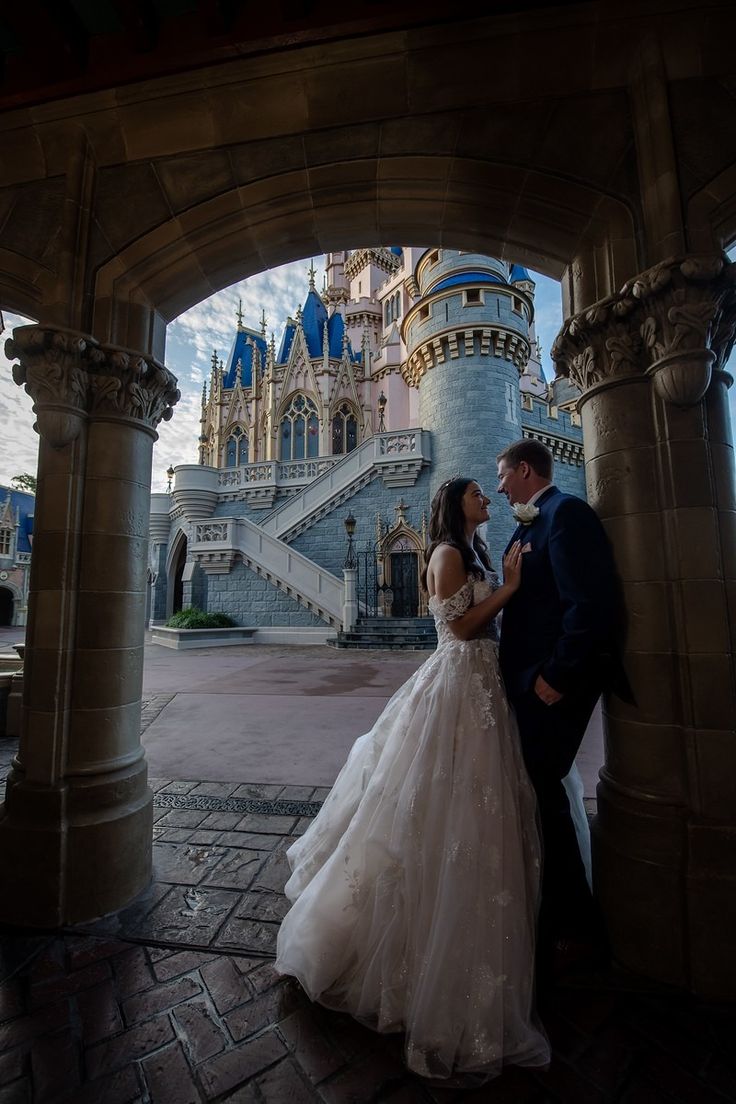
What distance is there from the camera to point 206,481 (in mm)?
20344

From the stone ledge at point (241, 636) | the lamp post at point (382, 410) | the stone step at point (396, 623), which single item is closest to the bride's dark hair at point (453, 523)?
the stone step at point (396, 623)

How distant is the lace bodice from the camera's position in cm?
203

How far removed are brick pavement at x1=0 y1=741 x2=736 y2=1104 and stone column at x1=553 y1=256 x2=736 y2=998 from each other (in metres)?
0.25

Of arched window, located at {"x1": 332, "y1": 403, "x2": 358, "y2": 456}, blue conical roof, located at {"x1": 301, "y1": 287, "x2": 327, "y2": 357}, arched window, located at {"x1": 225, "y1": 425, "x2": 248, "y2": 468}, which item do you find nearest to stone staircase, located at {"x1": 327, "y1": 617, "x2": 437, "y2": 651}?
arched window, located at {"x1": 332, "y1": 403, "x2": 358, "y2": 456}

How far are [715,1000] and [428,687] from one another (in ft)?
4.70

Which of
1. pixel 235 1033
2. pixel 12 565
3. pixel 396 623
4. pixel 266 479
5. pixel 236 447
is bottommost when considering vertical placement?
pixel 235 1033

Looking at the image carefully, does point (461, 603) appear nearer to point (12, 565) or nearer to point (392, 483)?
point (392, 483)

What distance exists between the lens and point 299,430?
26.2m

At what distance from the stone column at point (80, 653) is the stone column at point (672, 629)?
2186 mm

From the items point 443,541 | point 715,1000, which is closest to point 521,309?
point 443,541

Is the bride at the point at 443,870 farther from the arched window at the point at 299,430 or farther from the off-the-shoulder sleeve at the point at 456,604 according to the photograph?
the arched window at the point at 299,430

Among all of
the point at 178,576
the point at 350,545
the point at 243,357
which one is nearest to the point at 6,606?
the point at 178,576

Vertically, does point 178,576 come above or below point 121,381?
above

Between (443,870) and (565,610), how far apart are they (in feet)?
3.43
